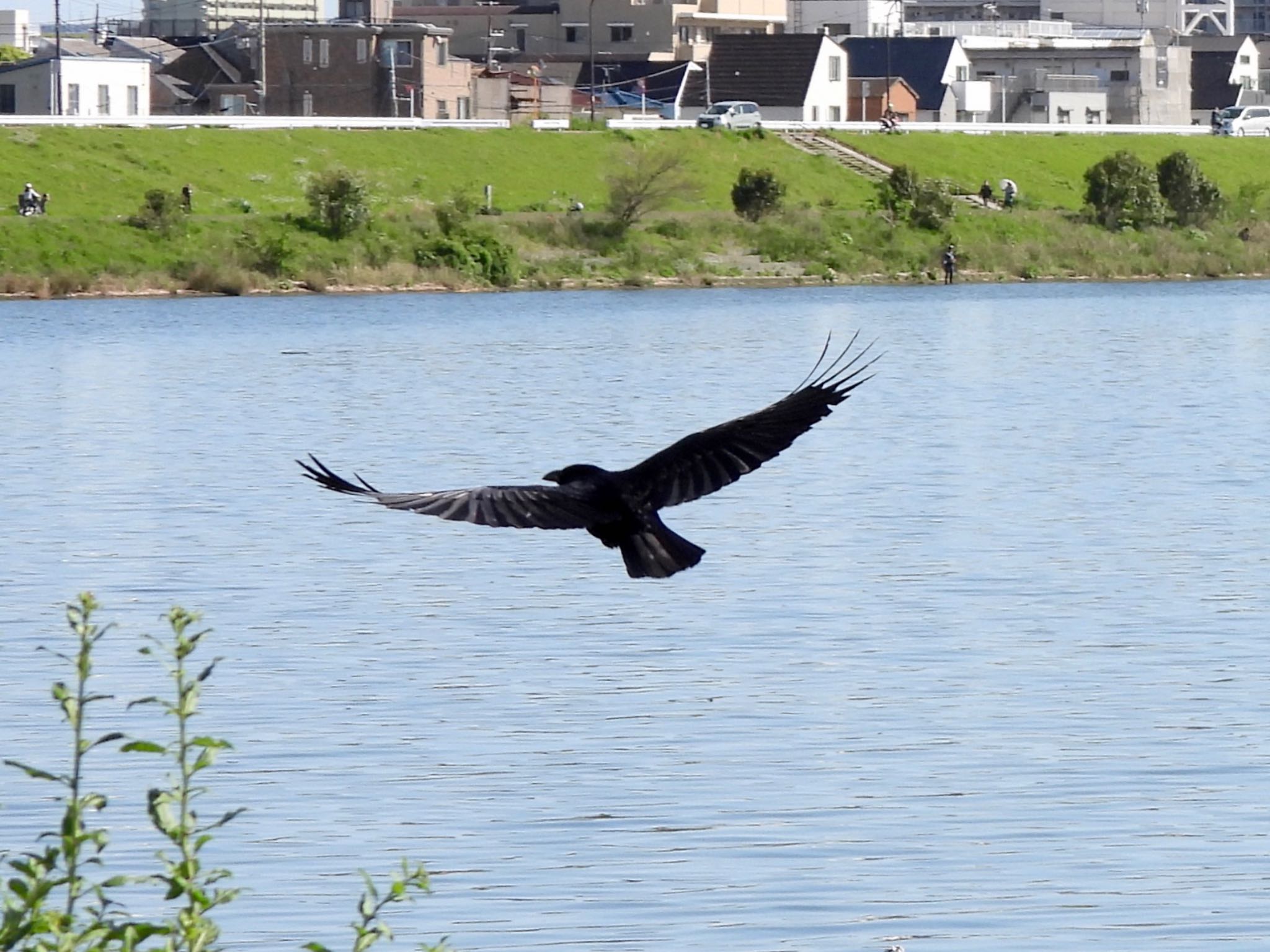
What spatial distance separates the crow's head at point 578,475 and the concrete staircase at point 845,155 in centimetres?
6721

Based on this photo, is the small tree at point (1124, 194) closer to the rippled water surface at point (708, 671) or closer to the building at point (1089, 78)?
the building at point (1089, 78)

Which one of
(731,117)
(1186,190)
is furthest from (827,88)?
(1186,190)

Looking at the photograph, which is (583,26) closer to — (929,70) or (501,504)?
(929,70)

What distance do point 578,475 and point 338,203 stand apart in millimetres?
53534

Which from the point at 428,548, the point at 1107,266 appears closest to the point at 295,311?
the point at 1107,266

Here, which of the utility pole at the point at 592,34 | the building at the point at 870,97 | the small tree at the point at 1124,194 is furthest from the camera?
the building at the point at 870,97

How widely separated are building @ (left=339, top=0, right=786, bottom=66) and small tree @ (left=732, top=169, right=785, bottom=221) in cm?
3146

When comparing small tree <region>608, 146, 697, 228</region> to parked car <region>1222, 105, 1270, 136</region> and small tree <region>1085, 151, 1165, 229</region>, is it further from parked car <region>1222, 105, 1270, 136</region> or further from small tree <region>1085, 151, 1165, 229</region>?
parked car <region>1222, 105, 1270, 136</region>

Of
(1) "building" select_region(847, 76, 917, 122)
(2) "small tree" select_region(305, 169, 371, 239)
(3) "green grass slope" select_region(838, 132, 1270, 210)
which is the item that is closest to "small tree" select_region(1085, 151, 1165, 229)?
(3) "green grass slope" select_region(838, 132, 1270, 210)

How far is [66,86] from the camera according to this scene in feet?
259

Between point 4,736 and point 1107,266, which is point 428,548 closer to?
point 4,736

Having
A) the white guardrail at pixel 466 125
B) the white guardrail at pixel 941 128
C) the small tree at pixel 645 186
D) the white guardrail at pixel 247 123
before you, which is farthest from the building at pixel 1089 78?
the small tree at pixel 645 186

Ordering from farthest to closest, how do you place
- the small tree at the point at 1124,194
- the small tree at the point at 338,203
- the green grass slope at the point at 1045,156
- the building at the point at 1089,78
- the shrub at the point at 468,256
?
the building at the point at 1089,78, the green grass slope at the point at 1045,156, the small tree at the point at 1124,194, the shrub at the point at 468,256, the small tree at the point at 338,203

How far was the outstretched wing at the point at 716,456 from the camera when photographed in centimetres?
938
